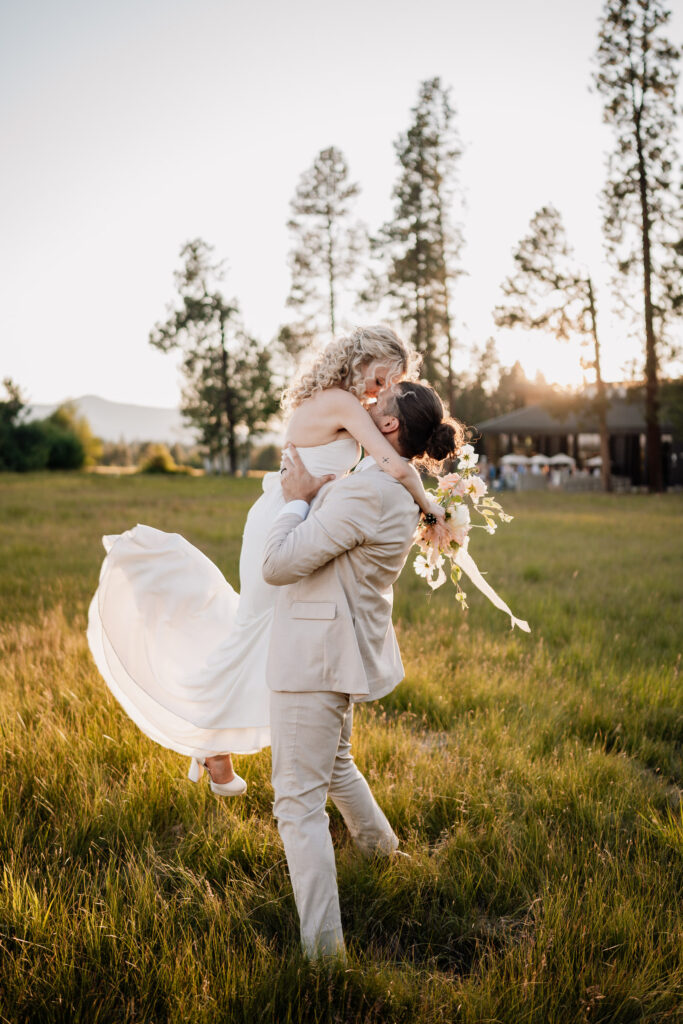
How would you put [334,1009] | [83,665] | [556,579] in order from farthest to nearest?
[556,579]
[83,665]
[334,1009]

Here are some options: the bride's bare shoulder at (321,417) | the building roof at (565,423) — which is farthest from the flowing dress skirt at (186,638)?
the building roof at (565,423)

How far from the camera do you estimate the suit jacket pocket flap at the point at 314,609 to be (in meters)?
2.42

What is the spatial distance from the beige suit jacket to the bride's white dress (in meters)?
0.54

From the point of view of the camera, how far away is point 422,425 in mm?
2553

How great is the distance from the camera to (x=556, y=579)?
998 centimetres

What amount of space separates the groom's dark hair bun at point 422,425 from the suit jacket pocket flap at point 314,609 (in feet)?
2.05

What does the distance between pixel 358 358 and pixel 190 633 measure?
1454mm

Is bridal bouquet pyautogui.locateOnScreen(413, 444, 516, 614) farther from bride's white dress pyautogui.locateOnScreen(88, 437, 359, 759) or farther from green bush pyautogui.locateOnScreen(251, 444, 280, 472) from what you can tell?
green bush pyautogui.locateOnScreen(251, 444, 280, 472)

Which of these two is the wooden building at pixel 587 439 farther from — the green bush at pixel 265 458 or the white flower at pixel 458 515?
the white flower at pixel 458 515

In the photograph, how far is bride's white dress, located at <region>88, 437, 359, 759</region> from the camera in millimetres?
3031

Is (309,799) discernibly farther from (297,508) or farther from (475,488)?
(475,488)

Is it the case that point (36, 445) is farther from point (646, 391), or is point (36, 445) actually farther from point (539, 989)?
point (539, 989)

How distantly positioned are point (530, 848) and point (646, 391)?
30.4 metres

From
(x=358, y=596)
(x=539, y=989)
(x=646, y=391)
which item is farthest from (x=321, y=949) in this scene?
(x=646, y=391)
